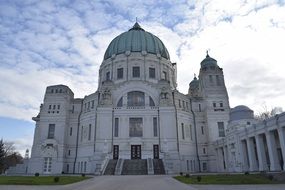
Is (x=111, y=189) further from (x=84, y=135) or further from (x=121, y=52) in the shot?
(x=121, y=52)

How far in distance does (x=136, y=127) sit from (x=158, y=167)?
12.6m

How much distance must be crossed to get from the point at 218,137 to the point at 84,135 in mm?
30926

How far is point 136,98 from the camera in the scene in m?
62.5

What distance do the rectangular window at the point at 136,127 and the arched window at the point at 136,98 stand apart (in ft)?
13.9

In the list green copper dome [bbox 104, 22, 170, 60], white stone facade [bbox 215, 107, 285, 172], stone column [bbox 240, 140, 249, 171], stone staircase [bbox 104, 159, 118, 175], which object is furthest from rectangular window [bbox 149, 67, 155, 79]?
stone column [bbox 240, 140, 249, 171]

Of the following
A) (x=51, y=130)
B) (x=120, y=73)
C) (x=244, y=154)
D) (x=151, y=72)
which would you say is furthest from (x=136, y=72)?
(x=244, y=154)

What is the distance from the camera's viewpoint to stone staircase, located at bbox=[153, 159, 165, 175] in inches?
1838

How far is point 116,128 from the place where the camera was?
2312 inches

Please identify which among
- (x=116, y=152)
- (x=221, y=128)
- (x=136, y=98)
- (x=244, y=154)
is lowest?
(x=244, y=154)

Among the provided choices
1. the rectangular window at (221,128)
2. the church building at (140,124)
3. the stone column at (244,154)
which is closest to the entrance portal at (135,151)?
the church building at (140,124)

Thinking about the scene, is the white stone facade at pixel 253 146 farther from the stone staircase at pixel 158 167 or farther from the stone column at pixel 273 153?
the stone staircase at pixel 158 167

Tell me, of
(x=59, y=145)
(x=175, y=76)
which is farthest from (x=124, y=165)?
(x=175, y=76)

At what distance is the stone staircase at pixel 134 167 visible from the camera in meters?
46.1

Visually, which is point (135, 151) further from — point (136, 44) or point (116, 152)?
point (136, 44)
